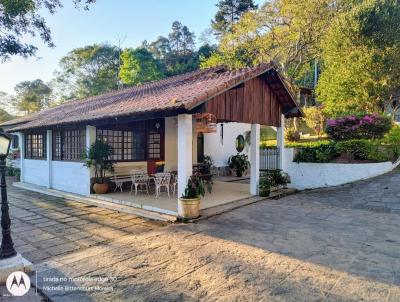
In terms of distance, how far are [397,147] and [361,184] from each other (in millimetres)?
2892

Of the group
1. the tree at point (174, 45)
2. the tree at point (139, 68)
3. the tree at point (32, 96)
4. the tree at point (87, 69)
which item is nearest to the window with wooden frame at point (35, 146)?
the tree at point (139, 68)

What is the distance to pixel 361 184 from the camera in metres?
9.93

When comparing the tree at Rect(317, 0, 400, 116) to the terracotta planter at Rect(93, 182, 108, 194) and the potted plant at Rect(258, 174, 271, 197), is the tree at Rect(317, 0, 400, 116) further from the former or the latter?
the terracotta planter at Rect(93, 182, 108, 194)

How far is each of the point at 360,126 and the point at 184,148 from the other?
8.38 metres

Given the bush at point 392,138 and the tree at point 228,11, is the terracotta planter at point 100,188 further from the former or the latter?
the tree at point 228,11

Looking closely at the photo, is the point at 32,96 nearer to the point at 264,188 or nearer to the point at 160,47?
the point at 160,47

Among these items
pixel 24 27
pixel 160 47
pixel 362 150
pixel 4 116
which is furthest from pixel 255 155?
pixel 160 47

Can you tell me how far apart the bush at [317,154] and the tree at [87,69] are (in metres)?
31.4

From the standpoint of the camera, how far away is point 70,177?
10.7 m

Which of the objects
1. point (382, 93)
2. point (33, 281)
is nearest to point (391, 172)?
point (382, 93)

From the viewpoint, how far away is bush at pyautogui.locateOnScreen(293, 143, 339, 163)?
10.8 metres

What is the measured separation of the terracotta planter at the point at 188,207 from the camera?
6668 mm

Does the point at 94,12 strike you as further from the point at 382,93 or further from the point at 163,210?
the point at 382,93

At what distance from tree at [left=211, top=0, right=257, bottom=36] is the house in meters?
21.9
